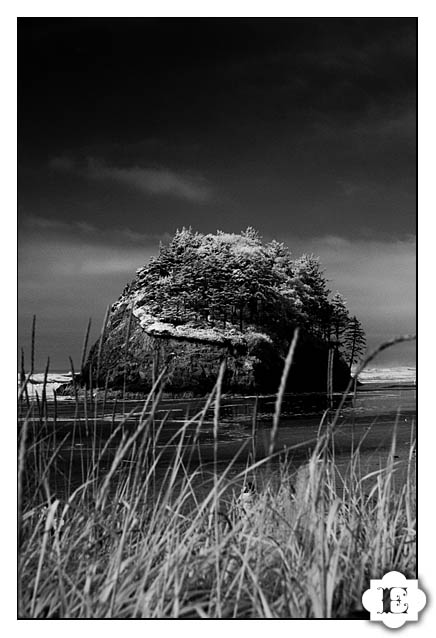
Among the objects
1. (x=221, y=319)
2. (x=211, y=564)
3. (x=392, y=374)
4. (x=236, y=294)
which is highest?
(x=236, y=294)

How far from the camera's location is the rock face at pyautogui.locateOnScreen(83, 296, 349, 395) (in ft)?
9.24

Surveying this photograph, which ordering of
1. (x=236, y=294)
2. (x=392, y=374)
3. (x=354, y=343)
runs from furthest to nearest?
1. (x=236, y=294)
2. (x=354, y=343)
3. (x=392, y=374)

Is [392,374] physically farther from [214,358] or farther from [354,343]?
[214,358]

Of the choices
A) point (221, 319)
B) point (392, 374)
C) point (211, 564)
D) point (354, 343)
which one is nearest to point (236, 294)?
point (221, 319)

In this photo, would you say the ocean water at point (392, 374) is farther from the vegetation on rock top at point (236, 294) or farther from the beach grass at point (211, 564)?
the beach grass at point (211, 564)

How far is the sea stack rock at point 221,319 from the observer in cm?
280

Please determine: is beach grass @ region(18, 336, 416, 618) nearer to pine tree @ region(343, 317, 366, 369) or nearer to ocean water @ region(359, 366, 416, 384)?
ocean water @ region(359, 366, 416, 384)

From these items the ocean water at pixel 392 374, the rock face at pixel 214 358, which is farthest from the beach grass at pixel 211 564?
the rock face at pixel 214 358

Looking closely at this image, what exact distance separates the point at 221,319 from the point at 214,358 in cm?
18

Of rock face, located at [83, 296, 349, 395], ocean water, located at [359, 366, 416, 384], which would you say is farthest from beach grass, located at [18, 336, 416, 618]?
rock face, located at [83, 296, 349, 395]

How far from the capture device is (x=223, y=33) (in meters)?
2.47

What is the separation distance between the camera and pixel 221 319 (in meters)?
2.89

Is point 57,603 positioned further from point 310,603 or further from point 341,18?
point 341,18
